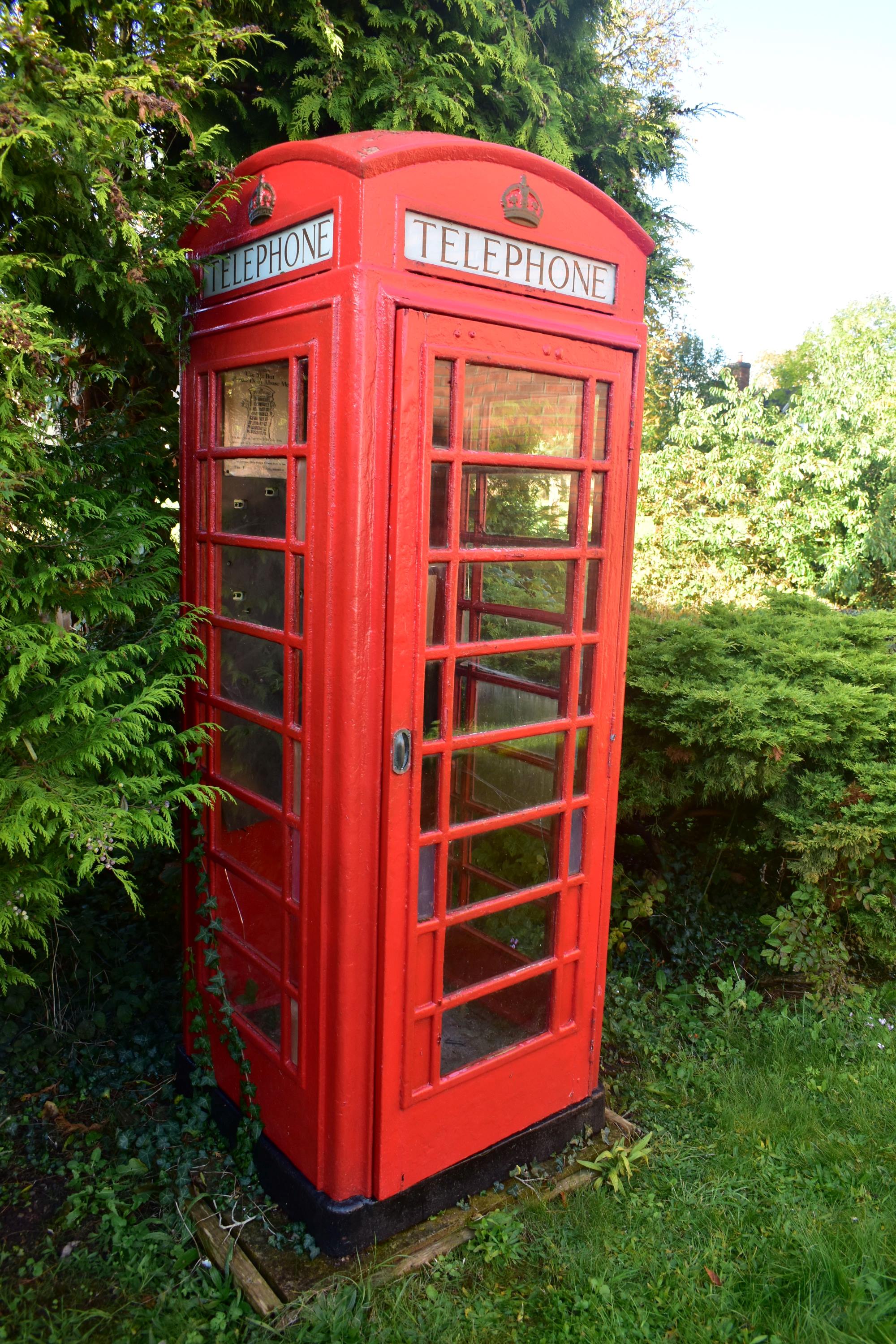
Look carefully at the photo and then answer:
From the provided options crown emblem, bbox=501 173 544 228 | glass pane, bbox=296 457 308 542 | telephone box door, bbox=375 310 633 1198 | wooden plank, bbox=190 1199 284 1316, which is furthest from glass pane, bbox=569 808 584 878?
crown emblem, bbox=501 173 544 228

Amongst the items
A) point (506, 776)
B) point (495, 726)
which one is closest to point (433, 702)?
point (495, 726)

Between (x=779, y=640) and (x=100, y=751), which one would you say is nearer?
(x=100, y=751)

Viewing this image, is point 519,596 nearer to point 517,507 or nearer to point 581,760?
point 517,507

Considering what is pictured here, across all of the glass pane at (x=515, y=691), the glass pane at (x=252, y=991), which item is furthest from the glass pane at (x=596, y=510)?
the glass pane at (x=252, y=991)

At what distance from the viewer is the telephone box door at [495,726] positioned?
2.44 metres

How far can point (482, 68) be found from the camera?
3.74m

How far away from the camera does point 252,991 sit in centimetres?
293

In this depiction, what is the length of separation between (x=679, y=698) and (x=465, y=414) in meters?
1.86

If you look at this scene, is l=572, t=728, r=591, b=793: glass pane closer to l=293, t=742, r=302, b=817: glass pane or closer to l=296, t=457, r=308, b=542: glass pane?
l=293, t=742, r=302, b=817: glass pane

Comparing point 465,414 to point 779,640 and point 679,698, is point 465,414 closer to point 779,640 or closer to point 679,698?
point 679,698

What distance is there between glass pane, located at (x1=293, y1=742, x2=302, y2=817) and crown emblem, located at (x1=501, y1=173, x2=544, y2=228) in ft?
5.16

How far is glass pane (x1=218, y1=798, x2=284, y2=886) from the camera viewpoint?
2891 millimetres

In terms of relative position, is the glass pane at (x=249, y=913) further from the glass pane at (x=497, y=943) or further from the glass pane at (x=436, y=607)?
the glass pane at (x=436, y=607)

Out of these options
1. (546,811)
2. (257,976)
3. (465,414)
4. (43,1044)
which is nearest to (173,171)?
(465,414)
